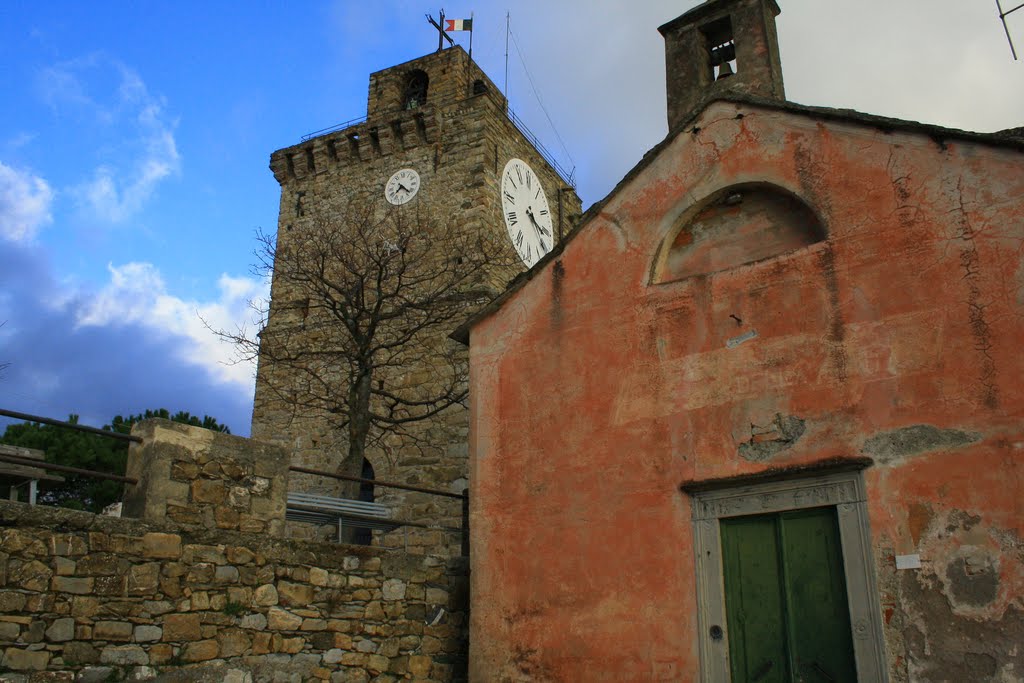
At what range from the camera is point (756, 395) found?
7.48m

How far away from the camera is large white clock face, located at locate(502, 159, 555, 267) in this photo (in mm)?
18859

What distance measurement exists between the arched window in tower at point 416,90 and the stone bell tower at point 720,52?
468 inches

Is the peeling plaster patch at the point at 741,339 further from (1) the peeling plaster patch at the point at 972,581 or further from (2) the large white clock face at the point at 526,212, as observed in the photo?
(2) the large white clock face at the point at 526,212

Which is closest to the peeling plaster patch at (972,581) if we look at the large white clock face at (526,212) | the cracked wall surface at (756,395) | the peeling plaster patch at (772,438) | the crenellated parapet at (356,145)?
the cracked wall surface at (756,395)

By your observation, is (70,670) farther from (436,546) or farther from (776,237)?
(436,546)

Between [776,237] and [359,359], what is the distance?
682 centimetres

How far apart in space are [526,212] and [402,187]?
2827mm

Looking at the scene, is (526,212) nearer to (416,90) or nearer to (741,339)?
(416,90)

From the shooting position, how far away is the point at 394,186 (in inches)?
755

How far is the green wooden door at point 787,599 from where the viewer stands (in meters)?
6.70

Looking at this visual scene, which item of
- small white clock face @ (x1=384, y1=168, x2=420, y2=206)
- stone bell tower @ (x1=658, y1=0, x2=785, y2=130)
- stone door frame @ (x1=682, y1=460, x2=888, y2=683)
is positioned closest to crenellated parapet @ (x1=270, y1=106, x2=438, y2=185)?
small white clock face @ (x1=384, y1=168, x2=420, y2=206)

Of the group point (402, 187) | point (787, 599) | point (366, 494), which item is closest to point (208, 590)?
point (787, 599)

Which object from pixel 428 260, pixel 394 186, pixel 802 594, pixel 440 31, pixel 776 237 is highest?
pixel 440 31

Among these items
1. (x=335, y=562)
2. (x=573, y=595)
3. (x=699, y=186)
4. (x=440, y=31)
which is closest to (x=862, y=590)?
(x=573, y=595)
